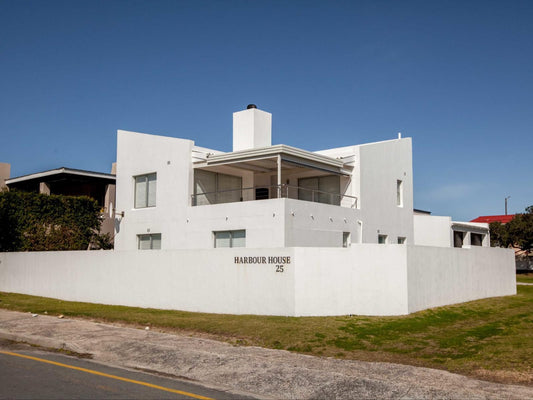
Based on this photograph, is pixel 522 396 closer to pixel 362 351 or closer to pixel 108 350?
pixel 362 351

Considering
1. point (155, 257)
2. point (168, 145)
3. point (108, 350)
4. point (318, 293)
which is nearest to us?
point (108, 350)

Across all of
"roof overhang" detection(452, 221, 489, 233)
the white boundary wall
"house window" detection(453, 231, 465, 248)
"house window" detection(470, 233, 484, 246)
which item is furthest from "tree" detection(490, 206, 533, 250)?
the white boundary wall

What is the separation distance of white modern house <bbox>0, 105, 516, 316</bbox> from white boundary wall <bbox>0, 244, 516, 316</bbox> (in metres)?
0.04

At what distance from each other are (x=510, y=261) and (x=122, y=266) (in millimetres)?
17908

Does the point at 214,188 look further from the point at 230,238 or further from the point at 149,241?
the point at 149,241

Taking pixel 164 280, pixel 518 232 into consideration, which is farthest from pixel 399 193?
pixel 518 232

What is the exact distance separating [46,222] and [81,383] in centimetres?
2257

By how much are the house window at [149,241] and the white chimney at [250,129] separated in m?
5.67

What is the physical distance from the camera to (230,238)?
2398cm

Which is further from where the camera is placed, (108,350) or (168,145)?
(168,145)

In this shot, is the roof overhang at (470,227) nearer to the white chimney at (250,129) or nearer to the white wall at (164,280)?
the white chimney at (250,129)

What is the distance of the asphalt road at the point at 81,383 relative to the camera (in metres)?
8.15

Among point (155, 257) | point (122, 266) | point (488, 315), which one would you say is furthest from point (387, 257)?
point (122, 266)

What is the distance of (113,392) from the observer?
8.30 meters
